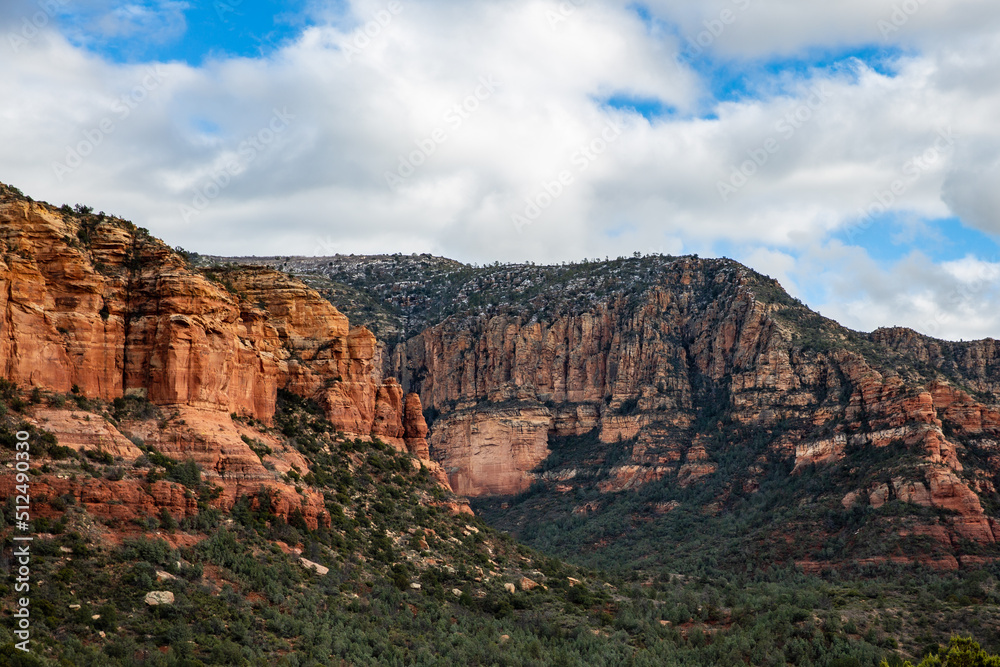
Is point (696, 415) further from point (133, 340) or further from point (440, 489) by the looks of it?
point (133, 340)

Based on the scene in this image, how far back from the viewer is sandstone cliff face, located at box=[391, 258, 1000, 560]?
123 m

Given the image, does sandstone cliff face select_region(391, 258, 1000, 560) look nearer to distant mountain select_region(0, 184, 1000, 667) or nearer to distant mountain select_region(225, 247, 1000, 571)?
distant mountain select_region(225, 247, 1000, 571)

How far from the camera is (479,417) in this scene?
161625 millimetres

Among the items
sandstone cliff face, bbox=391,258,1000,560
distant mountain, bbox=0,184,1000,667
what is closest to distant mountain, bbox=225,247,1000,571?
sandstone cliff face, bbox=391,258,1000,560

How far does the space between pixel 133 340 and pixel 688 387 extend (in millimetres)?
106140

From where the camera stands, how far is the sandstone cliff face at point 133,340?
56.8 m

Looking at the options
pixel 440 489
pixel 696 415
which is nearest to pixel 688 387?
pixel 696 415

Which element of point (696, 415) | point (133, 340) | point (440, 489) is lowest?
point (440, 489)

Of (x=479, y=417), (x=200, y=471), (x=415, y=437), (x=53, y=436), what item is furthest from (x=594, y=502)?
(x=53, y=436)

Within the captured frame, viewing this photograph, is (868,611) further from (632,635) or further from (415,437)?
(415,437)

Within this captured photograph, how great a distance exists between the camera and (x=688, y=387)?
156750 mm

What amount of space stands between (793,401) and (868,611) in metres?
64.2

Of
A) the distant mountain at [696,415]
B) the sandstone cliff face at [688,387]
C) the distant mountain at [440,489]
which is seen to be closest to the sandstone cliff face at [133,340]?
the distant mountain at [440,489]

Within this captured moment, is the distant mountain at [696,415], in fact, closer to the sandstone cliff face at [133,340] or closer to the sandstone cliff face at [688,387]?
the sandstone cliff face at [688,387]
